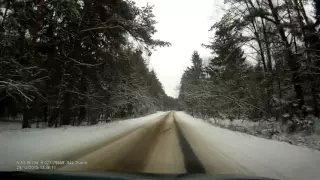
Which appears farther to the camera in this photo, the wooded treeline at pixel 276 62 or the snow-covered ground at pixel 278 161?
the wooded treeline at pixel 276 62

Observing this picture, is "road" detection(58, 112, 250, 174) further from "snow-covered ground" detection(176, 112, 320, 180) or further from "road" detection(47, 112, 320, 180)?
"snow-covered ground" detection(176, 112, 320, 180)

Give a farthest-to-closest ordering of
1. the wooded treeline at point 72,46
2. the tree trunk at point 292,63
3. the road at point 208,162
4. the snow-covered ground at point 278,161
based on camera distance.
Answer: the tree trunk at point 292,63, the wooded treeline at point 72,46, the road at point 208,162, the snow-covered ground at point 278,161

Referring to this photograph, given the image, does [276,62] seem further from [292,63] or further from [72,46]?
[72,46]

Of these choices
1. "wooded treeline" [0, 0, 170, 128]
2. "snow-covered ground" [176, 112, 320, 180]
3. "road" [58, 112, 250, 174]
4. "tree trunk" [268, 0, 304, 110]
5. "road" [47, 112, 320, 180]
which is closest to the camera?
"snow-covered ground" [176, 112, 320, 180]

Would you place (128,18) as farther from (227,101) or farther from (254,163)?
(254,163)

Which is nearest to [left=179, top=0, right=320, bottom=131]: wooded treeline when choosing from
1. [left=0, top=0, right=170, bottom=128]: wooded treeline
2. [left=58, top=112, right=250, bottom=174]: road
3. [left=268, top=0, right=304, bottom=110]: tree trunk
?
[left=268, top=0, right=304, bottom=110]: tree trunk

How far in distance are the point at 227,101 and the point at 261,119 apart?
287cm

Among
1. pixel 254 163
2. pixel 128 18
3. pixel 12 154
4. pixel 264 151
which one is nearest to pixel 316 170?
pixel 254 163

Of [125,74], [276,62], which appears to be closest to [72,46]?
[125,74]

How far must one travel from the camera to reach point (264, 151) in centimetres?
950

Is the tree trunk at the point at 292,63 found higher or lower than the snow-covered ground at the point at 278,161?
higher

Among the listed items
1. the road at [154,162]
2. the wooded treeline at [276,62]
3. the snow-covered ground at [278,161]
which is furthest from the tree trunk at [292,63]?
the road at [154,162]

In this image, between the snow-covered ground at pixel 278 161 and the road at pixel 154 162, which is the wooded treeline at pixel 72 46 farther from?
the snow-covered ground at pixel 278 161

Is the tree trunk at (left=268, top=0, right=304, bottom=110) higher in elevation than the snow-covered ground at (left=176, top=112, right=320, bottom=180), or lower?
higher
